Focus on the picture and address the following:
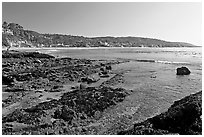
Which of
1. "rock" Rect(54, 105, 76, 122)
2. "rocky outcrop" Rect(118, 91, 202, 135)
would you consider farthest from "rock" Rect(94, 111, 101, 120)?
"rocky outcrop" Rect(118, 91, 202, 135)

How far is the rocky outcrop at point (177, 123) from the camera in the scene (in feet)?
31.0

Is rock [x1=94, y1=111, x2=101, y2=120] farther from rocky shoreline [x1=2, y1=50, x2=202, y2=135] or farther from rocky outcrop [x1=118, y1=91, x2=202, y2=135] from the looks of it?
rocky outcrop [x1=118, y1=91, x2=202, y2=135]

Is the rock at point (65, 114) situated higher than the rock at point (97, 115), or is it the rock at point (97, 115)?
the rock at point (65, 114)

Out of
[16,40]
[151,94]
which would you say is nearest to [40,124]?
[151,94]

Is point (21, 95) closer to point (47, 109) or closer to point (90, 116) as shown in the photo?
point (47, 109)

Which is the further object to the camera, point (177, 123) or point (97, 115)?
point (97, 115)

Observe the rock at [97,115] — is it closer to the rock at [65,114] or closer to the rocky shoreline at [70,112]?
the rocky shoreline at [70,112]

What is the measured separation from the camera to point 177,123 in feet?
33.3

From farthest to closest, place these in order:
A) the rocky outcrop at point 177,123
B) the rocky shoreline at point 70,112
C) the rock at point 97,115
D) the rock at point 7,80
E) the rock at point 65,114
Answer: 1. the rock at point 7,80
2. the rock at point 97,115
3. the rock at point 65,114
4. the rocky shoreline at point 70,112
5. the rocky outcrop at point 177,123

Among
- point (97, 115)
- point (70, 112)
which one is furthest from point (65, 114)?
point (97, 115)

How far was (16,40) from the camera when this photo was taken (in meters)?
151

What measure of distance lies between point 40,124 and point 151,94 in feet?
32.9

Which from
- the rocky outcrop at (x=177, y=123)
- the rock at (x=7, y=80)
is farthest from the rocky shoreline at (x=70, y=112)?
the rock at (x=7, y=80)

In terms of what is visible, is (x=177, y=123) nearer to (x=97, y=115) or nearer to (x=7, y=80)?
(x=97, y=115)
